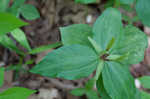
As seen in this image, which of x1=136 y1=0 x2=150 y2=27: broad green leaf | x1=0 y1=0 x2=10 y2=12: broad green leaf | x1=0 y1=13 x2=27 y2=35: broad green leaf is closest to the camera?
x1=0 y1=13 x2=27 y2=35: broad green leaf

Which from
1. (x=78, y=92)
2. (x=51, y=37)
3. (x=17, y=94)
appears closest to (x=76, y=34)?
(x=17, y=94)

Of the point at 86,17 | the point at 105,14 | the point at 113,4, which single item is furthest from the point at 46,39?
the point at 105,14

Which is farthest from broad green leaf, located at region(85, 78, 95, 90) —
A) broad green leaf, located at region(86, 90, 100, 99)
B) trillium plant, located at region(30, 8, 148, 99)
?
trillium plant, located at region(30, 8, 148, 99)

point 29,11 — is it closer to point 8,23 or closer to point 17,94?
point 8,23

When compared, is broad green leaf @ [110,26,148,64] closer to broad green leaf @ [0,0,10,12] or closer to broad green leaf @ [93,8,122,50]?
broad green leaf @ [93,8,122,50]

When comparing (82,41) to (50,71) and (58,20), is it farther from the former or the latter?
(58,20)
